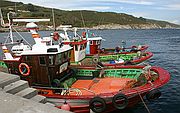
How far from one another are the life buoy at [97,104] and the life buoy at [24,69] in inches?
153

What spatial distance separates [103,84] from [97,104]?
2867 millimetres

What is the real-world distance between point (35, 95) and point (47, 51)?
13.6 feet

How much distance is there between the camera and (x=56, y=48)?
11609 millimetres

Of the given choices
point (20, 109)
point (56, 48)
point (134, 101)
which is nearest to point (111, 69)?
point (134, 101)

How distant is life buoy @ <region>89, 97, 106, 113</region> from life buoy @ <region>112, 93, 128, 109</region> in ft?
1.64

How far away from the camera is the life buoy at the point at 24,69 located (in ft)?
39.2

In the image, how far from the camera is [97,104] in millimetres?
10430

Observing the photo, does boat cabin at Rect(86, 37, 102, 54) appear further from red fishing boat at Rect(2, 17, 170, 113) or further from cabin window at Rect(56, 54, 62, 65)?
cabin window at Rect(56, 54, 62, 65)

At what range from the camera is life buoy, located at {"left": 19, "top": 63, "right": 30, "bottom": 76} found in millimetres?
11939

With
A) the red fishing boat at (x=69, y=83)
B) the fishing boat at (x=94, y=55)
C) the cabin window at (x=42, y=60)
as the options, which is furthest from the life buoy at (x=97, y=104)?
the fishing boat at (x=94, y=55)

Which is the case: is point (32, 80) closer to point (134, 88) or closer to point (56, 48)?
point (56, 48)

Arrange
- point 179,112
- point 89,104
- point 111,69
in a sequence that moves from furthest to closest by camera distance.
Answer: point 111,69 → point 179,112 → point 89,104

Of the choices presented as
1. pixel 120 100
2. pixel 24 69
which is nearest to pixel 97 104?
pixel 120 100

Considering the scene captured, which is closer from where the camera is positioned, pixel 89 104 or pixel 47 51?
pixel 89 104
